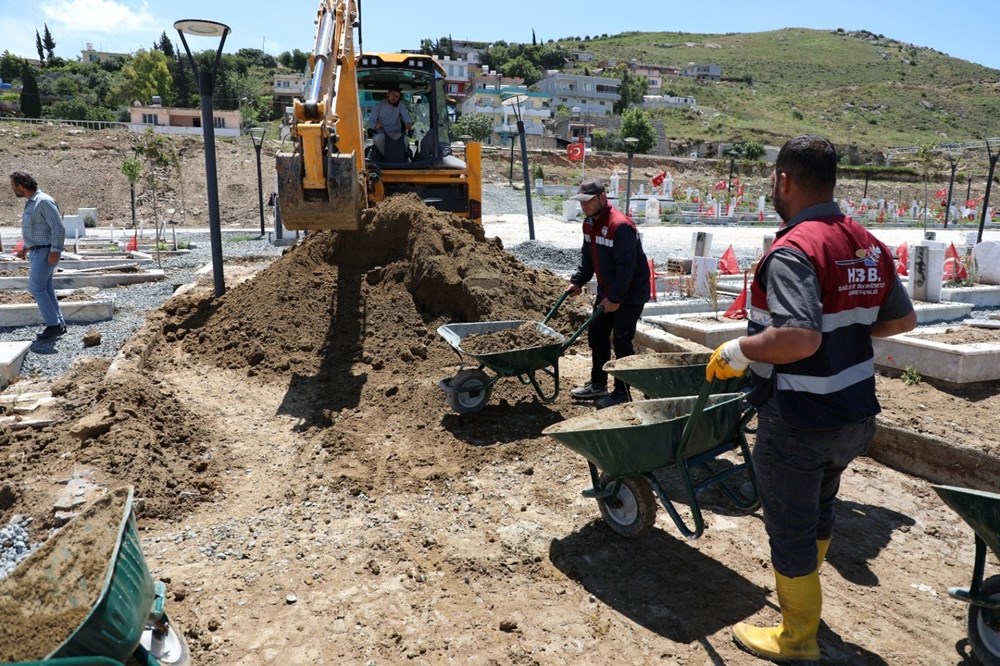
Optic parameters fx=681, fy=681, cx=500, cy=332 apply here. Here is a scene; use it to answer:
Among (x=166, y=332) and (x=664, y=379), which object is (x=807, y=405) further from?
(x=166, y=332)

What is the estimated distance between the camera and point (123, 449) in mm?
4355

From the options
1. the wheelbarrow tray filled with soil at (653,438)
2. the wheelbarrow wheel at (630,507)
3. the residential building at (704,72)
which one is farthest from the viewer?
the residential building at (704,72)

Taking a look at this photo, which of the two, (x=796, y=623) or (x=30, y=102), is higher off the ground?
(x=30, y=102)

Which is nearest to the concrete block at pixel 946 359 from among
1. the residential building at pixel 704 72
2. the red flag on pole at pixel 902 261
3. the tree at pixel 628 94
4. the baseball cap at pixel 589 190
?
the baseball cap at pixel 589 190

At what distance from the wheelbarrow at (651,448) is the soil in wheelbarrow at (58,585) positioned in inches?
75.8

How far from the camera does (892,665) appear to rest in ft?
8.81

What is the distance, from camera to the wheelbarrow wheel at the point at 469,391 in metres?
5.13

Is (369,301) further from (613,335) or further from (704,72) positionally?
(704,72)

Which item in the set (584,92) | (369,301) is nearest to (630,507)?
(369,301)

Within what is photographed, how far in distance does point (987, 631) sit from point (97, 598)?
10.5 feet

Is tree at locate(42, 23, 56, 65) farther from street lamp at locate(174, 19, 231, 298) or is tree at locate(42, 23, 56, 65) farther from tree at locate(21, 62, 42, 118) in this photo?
street lamp at locate(174, 19, 231, 298)

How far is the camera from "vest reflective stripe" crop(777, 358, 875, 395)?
2422 mm

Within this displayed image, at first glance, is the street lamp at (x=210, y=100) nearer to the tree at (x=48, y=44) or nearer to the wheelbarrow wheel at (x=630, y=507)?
the wheelbarrow wheel at (x=630, y=507)

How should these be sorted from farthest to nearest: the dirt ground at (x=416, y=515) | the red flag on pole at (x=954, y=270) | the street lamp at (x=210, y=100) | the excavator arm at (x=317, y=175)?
the red flag on pole at (x=954, y=270)
the street lamp at (x=210, y=100)
the excavator arm at (x=317, y=175)
the dirt ground at (x=416, y=515)
